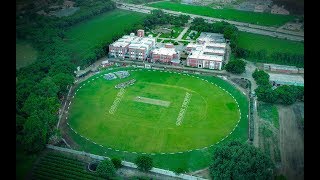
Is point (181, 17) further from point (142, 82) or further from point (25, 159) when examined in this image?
point (25, 159)

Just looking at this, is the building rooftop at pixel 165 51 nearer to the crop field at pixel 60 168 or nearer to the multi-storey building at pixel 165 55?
the multi-storey building at pixel 165 55

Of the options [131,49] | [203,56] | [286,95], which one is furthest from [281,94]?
[131,49]

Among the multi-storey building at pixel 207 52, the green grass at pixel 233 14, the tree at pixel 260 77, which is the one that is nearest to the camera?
the tree at pixel 260 77

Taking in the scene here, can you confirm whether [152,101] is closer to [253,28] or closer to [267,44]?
[267,44]

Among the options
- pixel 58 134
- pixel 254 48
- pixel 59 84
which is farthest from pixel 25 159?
pixel 254 48

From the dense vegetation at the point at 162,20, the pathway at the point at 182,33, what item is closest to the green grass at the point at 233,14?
the dense vegetation at the point at 162,20

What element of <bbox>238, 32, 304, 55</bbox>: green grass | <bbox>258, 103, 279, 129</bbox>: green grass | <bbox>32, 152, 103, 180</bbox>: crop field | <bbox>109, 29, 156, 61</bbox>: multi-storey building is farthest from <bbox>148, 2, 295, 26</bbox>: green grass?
<bbox>32, 152, 103, 180</bbox>: crop field
